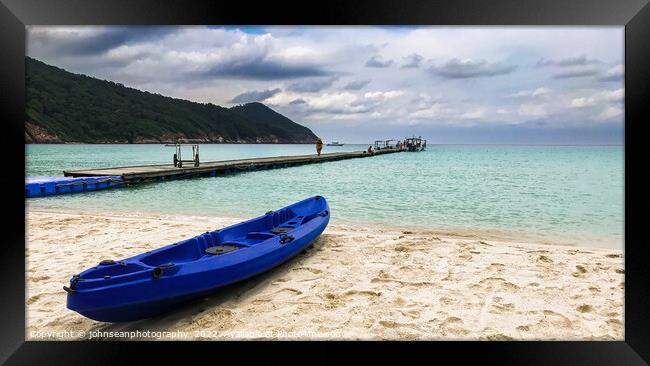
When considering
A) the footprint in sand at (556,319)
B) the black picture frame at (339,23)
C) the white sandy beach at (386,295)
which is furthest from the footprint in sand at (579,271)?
the black picture frame at (339,23)

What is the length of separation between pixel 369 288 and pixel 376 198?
1253cm

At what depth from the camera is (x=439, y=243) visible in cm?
771

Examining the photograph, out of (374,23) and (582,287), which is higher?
(374,23)

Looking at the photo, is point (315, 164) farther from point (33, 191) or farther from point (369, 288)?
point (369, 288)

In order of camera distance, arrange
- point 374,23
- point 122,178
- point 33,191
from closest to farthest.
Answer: point 374,23
point 33,191
point 122,178

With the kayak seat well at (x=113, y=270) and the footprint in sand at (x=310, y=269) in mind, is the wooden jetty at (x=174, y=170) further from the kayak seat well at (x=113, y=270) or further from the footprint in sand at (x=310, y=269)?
the kayak seat well at (x=113, y=270)

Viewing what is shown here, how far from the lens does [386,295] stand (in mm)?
4938

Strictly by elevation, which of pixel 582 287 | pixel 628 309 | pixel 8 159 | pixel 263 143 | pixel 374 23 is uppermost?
pixel 263 143

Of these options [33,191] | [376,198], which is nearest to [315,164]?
[376,198]

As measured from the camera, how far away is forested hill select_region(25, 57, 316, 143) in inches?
2542

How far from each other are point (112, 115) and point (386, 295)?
8467 centimetres

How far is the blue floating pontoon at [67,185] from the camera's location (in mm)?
14711

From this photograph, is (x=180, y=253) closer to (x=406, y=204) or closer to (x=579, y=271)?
(x=579, y=271)

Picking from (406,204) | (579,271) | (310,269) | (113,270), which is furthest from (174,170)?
(579,271)
